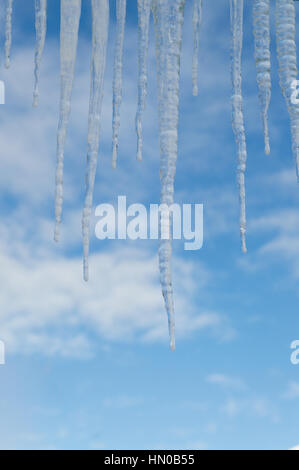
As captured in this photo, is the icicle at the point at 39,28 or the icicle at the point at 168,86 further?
the icicle at the point at 39,28

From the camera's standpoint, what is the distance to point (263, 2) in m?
4.05

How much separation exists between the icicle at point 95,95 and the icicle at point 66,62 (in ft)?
0.43

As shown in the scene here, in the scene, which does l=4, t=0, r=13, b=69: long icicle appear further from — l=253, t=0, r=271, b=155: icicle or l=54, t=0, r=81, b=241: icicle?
l=253, t=0, r=271, b=155: icicle

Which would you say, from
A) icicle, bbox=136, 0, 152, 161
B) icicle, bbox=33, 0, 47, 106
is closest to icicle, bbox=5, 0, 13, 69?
icicle, bbox=33, 0, 47, 106

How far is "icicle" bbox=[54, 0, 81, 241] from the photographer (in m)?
4.01

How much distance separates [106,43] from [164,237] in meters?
1.59

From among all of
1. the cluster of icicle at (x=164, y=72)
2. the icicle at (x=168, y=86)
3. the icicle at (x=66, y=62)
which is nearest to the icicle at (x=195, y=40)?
the cluster of icicle at (x=164, y=72)

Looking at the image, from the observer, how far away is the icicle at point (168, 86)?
360cm

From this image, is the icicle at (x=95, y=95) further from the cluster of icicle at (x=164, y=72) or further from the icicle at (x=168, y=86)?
the icicle at (x=168, y=86)

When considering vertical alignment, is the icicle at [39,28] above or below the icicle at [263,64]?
above

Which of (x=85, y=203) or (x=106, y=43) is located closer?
(x=85, y=203)

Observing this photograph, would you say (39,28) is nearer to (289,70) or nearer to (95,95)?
(95,95)
